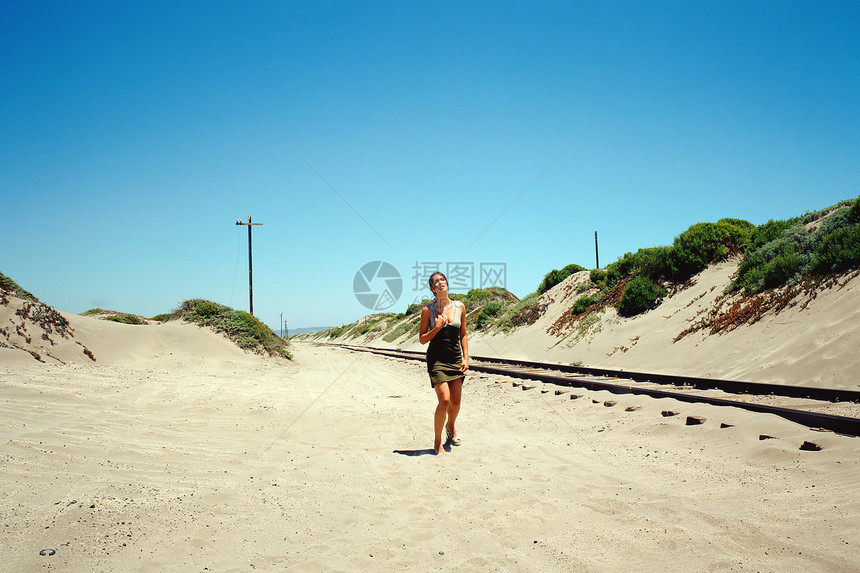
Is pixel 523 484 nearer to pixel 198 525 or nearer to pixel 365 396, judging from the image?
pixel 198 525

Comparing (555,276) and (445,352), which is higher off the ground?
(555,276)

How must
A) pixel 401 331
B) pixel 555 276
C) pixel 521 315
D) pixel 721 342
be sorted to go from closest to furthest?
pixel 721 342
pixel 521 315
pixel 555 276
pixel 401 331

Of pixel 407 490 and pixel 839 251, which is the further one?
pixel 839 251

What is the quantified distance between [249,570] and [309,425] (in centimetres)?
413

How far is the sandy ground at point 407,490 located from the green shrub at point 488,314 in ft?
77.8

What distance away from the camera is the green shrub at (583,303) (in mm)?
21750

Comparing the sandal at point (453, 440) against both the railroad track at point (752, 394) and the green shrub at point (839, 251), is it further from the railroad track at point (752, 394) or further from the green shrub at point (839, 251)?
the green shrub at point (839, 251)

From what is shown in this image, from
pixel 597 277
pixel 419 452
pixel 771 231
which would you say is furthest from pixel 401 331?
pixel 419 452

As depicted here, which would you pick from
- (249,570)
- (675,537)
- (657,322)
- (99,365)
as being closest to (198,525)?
(249,570)

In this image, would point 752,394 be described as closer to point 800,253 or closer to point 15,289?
point 800,253

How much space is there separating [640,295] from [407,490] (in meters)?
16.2

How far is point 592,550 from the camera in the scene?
3047 mm

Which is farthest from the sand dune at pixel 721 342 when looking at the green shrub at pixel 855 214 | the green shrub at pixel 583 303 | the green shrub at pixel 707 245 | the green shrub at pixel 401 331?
the green shrub at pixel 401 331

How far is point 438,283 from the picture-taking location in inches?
220
